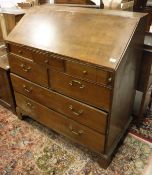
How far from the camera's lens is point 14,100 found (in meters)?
1.99

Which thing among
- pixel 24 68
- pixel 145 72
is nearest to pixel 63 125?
pixel 24 68

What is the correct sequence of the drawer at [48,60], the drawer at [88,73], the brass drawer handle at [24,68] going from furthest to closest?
the brass drawer handle at [24,68] → the drawer at [48,60] → the drawer at [88,73]

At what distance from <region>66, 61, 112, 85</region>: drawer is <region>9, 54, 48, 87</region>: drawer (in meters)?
0.27

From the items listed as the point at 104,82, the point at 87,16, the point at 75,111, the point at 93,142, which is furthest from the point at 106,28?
the point at 93,142

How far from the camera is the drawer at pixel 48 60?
4.28 feet

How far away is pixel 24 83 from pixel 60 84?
436mm

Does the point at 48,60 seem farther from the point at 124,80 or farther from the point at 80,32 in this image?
the point at 124,80

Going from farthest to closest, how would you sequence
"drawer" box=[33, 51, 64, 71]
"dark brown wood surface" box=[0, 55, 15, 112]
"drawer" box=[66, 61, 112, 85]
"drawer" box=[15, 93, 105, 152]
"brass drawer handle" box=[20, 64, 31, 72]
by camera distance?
"dark brown wood surface" box=[0, 55, 15, 112] → "brass drawer handle" box=[20, 64, 31, 72] → "drawer" box=[15, 93, 105, 152] → "drawer" box=[33, 51, 64, 71] → "drawer" box=[66, 61, 112, 85]

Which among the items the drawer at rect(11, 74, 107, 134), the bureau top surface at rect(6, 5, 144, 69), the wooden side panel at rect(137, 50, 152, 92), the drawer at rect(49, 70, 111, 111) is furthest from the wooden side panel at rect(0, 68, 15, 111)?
the wooden side panel at rect(137, 50, 152, 92)

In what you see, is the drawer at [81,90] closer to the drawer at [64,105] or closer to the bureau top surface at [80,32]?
the drawer at [64,105]

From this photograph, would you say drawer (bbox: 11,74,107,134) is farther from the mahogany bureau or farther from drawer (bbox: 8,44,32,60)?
drawer (bbox: 8,44,32,60)

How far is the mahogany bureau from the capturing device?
1.17 m

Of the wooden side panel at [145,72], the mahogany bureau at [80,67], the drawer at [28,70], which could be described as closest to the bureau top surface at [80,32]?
the mahogany bureau at [80,67]

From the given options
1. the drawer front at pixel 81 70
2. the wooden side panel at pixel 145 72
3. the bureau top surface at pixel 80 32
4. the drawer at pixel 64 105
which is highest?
the bureau top surface at pixel 80 32
